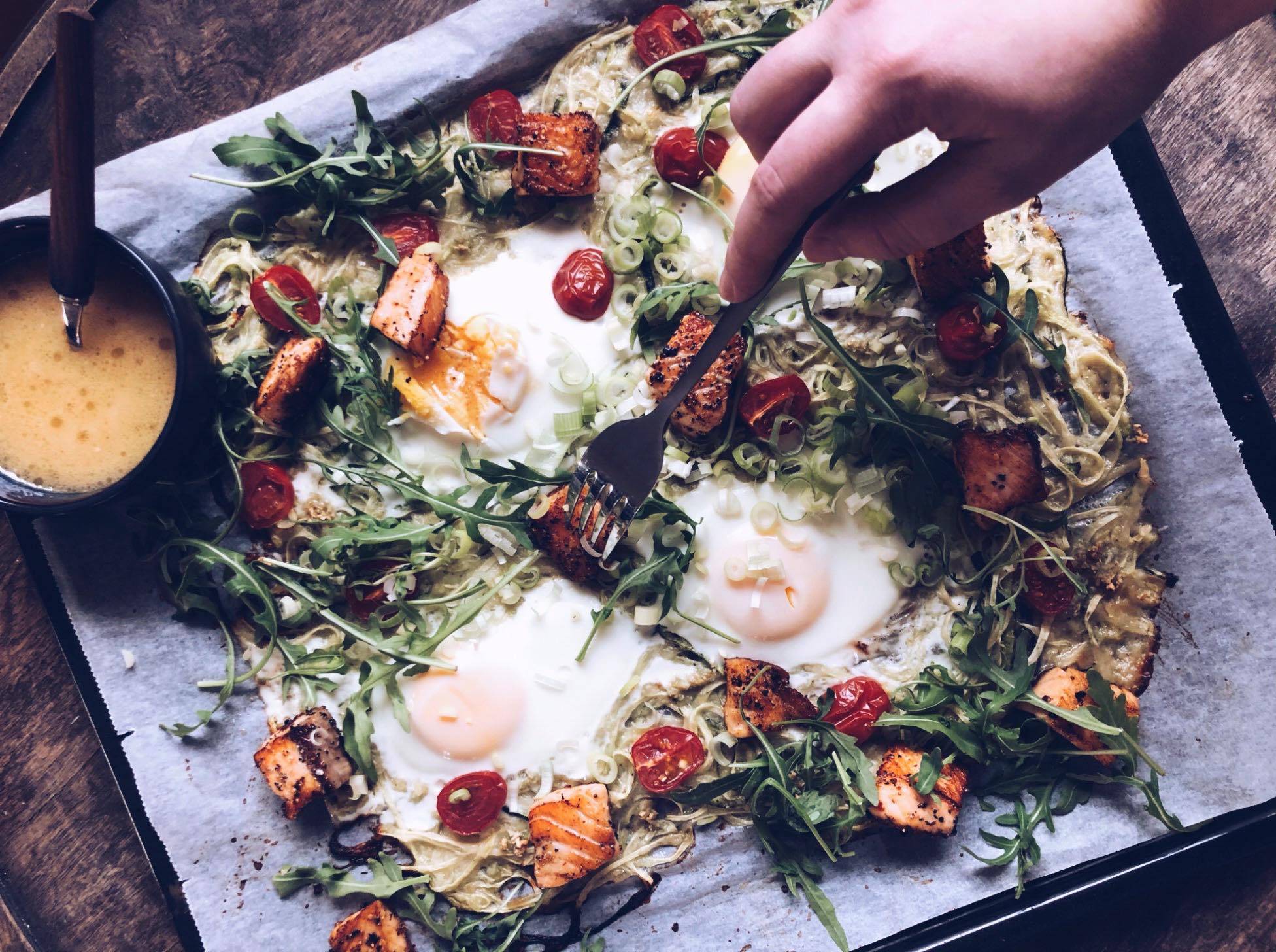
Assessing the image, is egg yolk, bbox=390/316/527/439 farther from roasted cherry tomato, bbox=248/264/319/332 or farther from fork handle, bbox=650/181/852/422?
fork handle, bbox=650/181/852/422

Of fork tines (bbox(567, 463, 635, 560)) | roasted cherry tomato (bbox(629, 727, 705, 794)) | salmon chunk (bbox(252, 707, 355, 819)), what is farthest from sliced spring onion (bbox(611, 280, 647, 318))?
salmon chunk (bbox(252, 707, 355, 819))

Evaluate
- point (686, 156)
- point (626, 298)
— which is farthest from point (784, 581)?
point (686, 156)

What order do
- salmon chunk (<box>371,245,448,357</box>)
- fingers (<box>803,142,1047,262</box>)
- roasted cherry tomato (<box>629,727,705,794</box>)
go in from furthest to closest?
roasted cherry tomato (<box>629,727,705,794</box>) < salmon chunk (<box>371,245,448,357</box>) < fingers (<box>803,142,1047,262</box>)

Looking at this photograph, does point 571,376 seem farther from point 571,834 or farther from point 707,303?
point 571,834

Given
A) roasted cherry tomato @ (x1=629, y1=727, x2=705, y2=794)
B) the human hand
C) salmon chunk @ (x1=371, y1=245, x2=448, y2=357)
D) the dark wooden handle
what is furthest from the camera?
roasted cherry tomato @ (x1=629, y1=727, x2=705, y2=794)

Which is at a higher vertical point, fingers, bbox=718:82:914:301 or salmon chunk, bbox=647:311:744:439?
fingers, bbox=718:82:914:301

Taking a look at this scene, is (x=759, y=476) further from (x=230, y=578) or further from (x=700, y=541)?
(x=230, y=578)

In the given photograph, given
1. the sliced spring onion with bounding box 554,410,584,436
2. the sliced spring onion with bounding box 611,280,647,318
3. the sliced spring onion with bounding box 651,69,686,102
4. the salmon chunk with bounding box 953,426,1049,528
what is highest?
the sliced spring onion with bounding box 651,69,686,102
